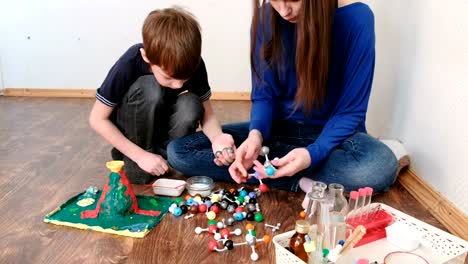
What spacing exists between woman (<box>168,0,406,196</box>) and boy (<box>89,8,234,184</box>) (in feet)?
0.28

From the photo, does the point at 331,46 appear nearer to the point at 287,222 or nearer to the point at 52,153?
the point at 287,222

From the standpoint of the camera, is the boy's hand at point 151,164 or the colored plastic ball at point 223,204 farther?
the boy's hand at point 151,164

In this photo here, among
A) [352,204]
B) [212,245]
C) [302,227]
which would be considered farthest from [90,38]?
[302,227]

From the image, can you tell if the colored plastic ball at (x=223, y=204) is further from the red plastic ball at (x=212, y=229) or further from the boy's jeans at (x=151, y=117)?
the boy's jeans at (x=151, y=117)

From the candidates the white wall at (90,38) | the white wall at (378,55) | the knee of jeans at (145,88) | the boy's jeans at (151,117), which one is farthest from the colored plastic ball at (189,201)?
the white wall at (90,38)

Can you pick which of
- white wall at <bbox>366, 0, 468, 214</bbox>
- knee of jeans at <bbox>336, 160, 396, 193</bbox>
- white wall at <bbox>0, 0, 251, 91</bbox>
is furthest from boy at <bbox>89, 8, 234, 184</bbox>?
white wall at <bbox>0, 0, 251, 91</bbox>

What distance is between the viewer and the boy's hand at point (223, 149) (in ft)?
4.26

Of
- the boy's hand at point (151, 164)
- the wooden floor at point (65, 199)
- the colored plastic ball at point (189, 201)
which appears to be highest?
the boy's hand at point (151, 164)

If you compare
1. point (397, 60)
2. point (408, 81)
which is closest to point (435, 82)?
point (408, 81)

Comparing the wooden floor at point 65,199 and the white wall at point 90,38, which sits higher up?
the white wall at point 90,38

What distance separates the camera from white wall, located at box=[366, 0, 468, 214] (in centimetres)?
119

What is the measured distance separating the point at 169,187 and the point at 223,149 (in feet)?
0.70

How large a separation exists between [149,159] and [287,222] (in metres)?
0.50

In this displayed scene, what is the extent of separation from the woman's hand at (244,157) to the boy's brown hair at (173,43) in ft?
0.87
